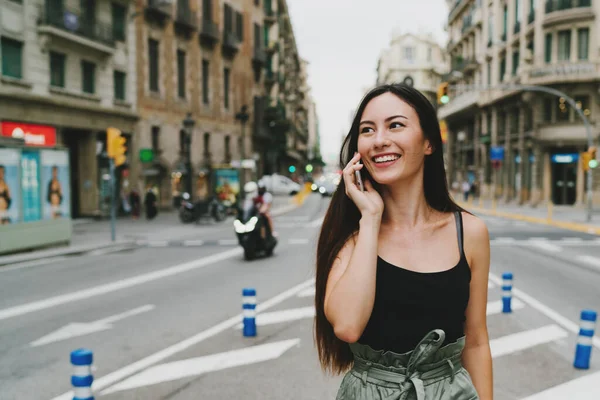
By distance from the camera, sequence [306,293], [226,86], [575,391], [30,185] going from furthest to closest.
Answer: [226,86], [30,185], [306,293], [575,391]

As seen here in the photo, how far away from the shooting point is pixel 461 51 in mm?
57000

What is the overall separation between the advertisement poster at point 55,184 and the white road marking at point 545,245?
14.0 m

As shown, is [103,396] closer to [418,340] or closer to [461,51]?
[418,340]

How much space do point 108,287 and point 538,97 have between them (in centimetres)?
3220

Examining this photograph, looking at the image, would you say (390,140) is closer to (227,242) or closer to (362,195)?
(362,195)

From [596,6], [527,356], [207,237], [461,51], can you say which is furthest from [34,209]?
[461,51]

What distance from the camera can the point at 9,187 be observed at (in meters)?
14.7

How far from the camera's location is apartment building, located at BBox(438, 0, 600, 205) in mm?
34062

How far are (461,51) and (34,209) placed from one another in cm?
4986

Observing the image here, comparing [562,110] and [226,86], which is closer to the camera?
[562,110]

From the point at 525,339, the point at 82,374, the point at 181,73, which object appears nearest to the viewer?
the point at 82,374

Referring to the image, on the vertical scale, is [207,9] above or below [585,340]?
above

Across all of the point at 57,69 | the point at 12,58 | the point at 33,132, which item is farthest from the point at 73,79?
the point at 33,132

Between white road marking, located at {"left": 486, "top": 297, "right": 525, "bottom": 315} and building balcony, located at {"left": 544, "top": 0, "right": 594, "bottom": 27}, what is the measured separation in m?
30.5
